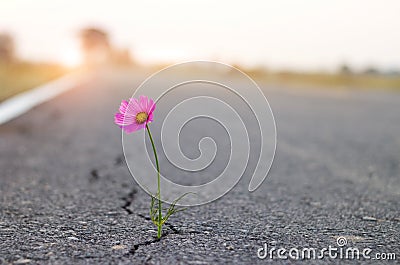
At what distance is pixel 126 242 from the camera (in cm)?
263

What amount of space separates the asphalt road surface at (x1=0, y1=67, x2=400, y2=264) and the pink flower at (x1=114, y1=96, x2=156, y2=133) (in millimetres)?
513

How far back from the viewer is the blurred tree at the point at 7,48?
84.6 ft

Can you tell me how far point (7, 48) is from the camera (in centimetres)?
2823

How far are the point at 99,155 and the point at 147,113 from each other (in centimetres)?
274

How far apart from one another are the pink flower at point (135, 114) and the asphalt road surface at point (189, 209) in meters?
0.51

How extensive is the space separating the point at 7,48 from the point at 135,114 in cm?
2732

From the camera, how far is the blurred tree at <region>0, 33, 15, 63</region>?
84.6ft

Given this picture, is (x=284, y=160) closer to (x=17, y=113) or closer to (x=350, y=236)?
(x=350, y=236)

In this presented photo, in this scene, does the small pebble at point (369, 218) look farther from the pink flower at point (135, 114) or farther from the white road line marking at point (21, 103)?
the white road line marking at point (21, 103)

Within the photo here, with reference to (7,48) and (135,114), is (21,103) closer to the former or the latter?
(135,114)

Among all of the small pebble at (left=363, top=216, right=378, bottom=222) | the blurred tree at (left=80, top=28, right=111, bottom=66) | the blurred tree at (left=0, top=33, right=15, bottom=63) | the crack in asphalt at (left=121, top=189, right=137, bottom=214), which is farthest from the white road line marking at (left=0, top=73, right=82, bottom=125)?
the blurred tree at (left=80, top=28, right=111, bottom=66)

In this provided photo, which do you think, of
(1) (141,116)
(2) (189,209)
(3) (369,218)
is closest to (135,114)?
(1) (141,116)

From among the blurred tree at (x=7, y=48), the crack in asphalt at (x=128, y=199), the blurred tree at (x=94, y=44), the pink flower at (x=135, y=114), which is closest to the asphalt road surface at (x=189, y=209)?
the crack in asphalt at (x=128, y=199)

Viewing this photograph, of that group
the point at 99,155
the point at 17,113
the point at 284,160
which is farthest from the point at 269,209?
the point at 17,113
